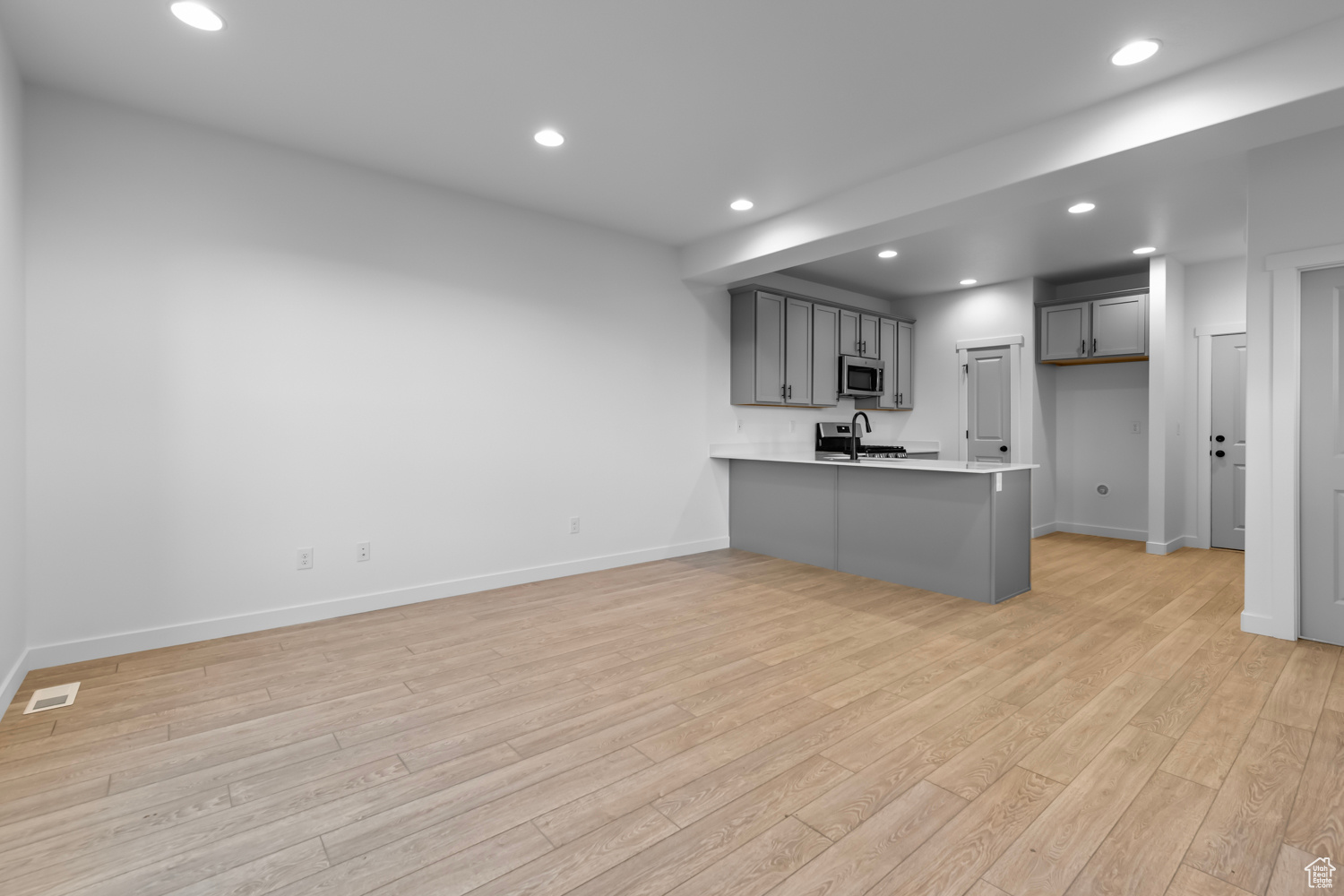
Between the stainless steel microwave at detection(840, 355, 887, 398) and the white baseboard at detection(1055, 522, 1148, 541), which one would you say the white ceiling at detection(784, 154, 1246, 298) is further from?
the white baseboard at detection(1055, 522, 1148, 541)

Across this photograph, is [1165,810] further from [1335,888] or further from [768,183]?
[768,183]

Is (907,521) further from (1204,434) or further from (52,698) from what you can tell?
(52,698)

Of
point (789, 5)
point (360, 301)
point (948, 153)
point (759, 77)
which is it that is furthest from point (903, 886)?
point (360, 301)

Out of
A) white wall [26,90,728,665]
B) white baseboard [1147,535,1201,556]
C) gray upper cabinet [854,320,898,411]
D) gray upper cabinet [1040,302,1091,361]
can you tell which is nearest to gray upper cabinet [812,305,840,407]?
gray upper cabinet [854,320,898,411]

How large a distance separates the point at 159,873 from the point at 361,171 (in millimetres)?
3708

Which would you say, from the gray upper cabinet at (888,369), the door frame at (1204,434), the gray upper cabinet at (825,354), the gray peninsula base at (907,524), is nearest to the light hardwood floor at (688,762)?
the gray peninsula base at (907,524)

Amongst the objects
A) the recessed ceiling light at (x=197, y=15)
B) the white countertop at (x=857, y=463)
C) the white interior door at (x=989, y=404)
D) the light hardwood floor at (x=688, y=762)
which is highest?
the recessed ceiling light at (x=197, y=15)

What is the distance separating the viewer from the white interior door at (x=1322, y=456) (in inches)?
124

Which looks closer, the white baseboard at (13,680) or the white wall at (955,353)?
the white baseboard at (13,680)

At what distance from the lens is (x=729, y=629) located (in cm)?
354

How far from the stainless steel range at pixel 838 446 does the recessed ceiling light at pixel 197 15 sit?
5345 millimetres

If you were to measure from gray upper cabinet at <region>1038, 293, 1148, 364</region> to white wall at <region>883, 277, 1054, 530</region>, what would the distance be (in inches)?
7.2

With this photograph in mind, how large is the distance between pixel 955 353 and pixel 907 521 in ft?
11.6

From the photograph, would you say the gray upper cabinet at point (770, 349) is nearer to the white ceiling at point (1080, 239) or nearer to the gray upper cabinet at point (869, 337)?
the white ceiling at point (1080, 239)
